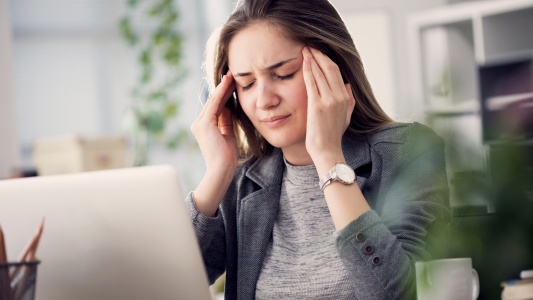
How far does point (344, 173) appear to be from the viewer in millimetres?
896

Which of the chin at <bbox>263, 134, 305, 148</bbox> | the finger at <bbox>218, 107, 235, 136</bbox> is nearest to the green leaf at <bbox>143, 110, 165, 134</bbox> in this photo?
the finger at <bbox>218, 107, 235, 136</bbox>

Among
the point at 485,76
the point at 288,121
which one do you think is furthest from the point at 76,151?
the point at 485,76

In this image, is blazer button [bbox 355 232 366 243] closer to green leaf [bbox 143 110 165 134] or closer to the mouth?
the mouth

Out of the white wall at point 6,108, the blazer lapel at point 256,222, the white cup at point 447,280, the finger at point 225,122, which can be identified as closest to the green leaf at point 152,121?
the white wall at point 6,108

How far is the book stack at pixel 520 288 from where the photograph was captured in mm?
545

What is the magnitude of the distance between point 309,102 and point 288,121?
9 centimetres

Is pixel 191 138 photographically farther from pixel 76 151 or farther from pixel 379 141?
pixel 379 141

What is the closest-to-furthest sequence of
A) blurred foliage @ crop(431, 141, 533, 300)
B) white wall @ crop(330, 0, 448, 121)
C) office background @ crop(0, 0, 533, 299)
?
blurred foliage @ crop(431, 141, 533, 300)
office background @ crop(0, 0, 533, 299)
white wall @ crop(330, 0, 448, 121)

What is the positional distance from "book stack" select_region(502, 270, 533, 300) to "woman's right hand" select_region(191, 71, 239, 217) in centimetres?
69

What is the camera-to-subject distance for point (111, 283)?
61cm

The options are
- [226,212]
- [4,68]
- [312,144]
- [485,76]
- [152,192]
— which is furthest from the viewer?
[4,68]

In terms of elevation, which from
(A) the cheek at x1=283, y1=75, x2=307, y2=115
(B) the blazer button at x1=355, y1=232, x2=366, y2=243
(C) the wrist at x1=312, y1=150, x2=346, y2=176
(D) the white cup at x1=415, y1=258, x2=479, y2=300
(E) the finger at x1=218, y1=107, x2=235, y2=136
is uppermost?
(A) the cheek at x1=283, y1=75, x2=307, y2=115

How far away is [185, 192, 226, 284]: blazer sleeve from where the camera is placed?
107cm

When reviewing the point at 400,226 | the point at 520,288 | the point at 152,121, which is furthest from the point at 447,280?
the point at 152,121
